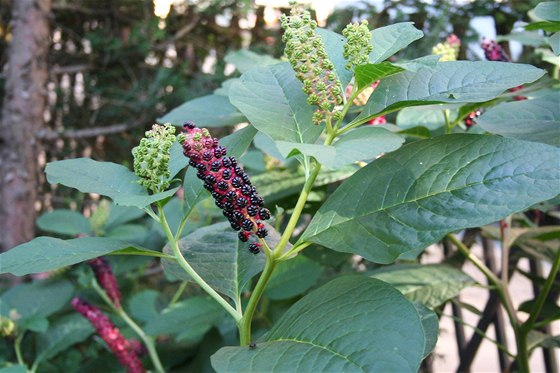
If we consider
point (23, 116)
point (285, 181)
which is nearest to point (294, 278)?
point (285, 181)

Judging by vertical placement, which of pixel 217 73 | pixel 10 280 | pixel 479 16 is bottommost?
pixel 10 280

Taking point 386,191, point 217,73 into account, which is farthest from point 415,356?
point 217,73

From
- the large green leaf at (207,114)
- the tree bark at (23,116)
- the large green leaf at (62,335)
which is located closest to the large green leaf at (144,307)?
the large green leaf at (62,335)

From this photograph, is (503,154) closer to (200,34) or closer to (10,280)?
(10,280)

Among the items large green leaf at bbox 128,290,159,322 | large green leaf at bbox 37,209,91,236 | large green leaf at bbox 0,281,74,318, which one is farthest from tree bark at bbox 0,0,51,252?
large green leaf at bbox 128,290,159,322

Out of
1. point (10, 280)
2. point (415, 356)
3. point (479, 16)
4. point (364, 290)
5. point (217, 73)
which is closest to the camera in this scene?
point (415, 356)

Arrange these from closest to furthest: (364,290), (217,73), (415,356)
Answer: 1. (415,356)
2. (364,290)
3. (217,73)

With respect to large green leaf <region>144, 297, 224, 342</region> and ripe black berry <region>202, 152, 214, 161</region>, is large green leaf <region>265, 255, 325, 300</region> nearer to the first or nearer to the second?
large green leaf <region>144, 297, 224, 342</region>
